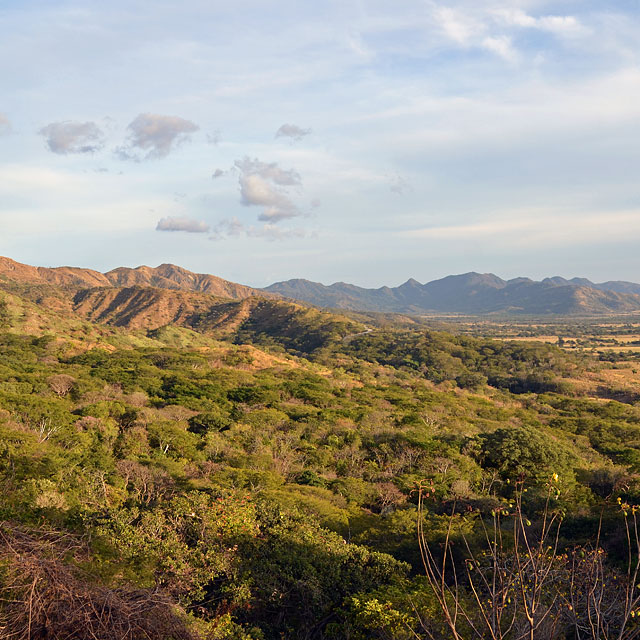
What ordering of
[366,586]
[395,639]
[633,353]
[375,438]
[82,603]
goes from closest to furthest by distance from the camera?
[82,603] < [395,639] < [366,586] < [375,438] < [633,353]

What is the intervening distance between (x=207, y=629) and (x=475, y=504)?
46.3 feet

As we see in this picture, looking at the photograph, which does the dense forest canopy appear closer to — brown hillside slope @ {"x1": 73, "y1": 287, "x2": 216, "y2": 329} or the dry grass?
the dry grass

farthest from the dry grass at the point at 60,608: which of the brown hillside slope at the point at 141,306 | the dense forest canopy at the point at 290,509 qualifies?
the brown hillside slope at the point at 141,306

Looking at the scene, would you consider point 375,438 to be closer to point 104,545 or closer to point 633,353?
point 104,545

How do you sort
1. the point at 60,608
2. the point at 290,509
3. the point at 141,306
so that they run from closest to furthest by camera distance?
1. the point at 60,608
2. the point at 290,509
3. the point at 141,306

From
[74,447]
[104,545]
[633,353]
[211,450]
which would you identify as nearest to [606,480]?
[211,450]

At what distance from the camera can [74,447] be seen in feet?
69.3

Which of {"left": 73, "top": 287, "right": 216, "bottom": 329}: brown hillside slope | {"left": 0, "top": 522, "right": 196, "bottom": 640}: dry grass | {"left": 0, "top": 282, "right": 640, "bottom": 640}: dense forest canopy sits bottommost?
{"left": 0, "top": 282, "right": 640, "bottom": 640}: dense forest canopy

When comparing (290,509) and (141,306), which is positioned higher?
(141,306)

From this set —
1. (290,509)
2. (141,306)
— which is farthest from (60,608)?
(141,306)

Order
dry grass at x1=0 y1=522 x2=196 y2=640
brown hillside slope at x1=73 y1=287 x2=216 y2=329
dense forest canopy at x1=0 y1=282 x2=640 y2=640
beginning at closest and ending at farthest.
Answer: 1. dry grass at x1=0 y1=522 x2=196 y2=640
2. dense forest canopy at x1=0 y1=282 x2=640 y2=640
3. brown hillside slope at x1=73 y1=287 x2=216 y2=329

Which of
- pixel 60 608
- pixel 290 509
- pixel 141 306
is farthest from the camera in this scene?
pixel 141 306

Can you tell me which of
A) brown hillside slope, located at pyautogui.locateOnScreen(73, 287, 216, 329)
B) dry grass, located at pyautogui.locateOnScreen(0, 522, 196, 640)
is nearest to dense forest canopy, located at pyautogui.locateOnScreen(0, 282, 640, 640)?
dry grass, located at pyautogui.locateOnScreen(0, 522, 196, 640)

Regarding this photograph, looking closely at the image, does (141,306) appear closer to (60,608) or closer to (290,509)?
(290,509)
